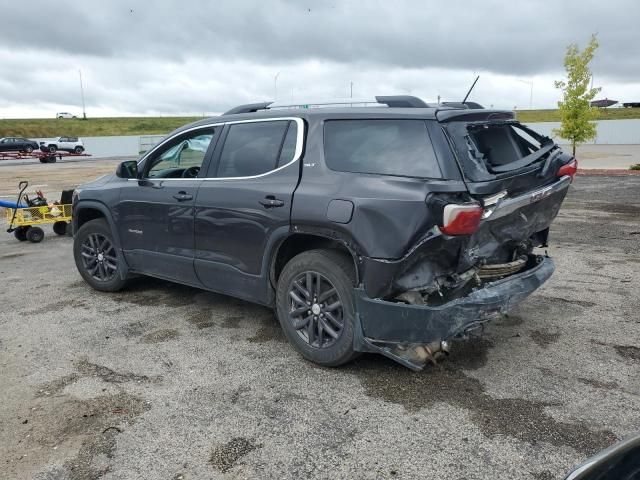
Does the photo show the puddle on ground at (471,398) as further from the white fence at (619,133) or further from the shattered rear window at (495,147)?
the white fence at (619,133)

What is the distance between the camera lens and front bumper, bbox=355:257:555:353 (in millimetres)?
3471

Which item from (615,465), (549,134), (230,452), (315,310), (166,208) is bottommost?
(230,452)

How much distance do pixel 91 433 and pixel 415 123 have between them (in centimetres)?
278

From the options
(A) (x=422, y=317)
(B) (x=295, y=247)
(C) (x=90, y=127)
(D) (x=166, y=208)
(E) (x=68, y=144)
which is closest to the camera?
(A) (x=422, y=317)

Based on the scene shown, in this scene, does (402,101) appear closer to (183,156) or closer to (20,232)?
(183,156)

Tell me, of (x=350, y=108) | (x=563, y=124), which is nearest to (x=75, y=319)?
(x=350, y=108)

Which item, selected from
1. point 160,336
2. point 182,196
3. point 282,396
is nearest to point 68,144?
point 182,196

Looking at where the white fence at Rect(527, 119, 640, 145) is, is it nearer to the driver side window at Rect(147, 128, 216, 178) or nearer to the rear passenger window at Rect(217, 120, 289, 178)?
the driver side window at Rect(147, 128, 216, 178)

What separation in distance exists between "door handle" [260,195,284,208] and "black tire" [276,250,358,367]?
1.37 feet

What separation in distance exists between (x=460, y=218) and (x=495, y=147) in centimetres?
99

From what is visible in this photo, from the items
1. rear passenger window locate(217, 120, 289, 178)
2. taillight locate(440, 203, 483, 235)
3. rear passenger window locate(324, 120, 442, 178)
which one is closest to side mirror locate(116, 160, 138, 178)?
rear passenger window locate(217, 120, 289, 178)

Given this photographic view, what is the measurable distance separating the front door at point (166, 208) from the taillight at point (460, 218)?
239cm

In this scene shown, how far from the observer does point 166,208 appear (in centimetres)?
506

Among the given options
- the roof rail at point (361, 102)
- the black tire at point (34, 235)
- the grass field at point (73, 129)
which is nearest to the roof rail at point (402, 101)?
the roof rail at point (361, 102)
